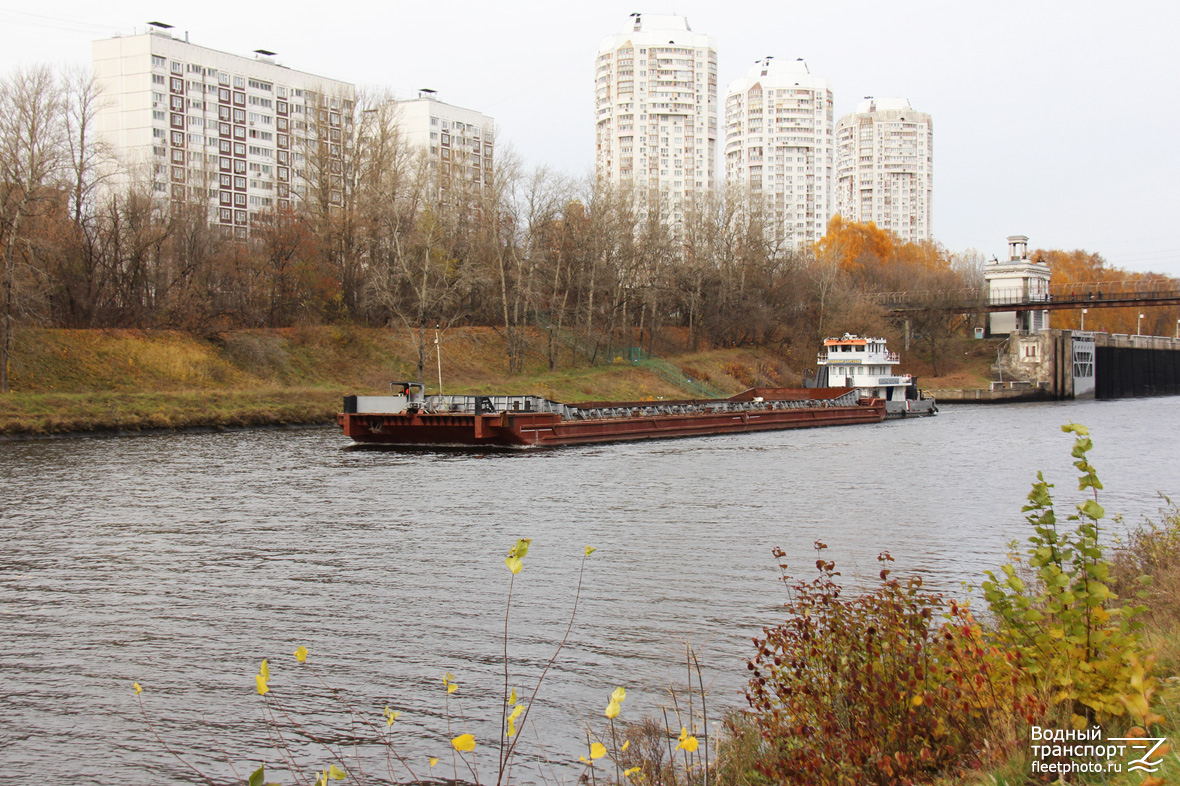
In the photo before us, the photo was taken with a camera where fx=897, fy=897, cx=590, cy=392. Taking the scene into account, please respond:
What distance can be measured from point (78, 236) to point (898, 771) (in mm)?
56619

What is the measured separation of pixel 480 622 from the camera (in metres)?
11.7

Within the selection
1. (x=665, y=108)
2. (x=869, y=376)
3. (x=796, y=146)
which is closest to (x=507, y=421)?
(x=869, y=376)

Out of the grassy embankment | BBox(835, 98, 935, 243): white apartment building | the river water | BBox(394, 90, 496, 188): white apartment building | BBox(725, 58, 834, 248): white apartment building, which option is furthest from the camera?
BBox(835, 98, 935, 243): white apartment building

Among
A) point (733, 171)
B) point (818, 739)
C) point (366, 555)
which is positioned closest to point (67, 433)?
point (366, 555)

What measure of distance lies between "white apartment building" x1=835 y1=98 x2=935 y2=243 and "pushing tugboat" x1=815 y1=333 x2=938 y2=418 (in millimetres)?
136206

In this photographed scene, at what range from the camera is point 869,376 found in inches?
2442

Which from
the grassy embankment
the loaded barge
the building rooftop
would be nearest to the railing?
the grassy embankment

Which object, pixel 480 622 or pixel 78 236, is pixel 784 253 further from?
pixel 480 622

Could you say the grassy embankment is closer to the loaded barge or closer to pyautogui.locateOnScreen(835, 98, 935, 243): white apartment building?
the loaded barge

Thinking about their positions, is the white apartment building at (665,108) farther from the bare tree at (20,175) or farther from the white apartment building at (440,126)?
the bare tree at (20,175)

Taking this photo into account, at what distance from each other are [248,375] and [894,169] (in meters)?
169

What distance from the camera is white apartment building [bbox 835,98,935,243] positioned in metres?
190

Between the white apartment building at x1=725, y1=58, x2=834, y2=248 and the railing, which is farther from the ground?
the white apartment building at x1=725, y1=58, x2=834, y2=248

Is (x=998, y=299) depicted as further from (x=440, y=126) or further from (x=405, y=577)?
(x=405, y=577)
